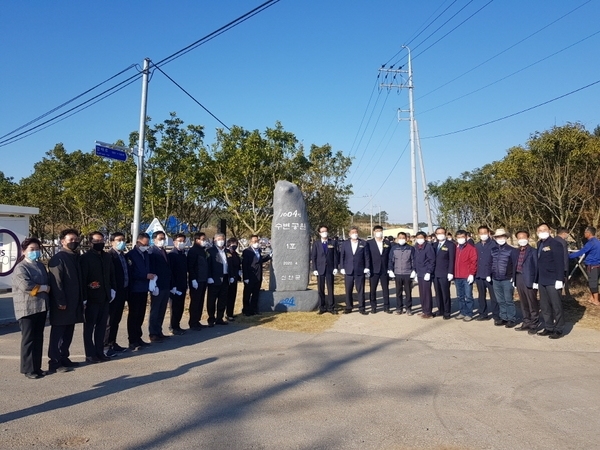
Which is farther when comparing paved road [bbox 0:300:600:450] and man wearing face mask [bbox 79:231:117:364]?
man wearing face mask [bbox 79:231:117:364]

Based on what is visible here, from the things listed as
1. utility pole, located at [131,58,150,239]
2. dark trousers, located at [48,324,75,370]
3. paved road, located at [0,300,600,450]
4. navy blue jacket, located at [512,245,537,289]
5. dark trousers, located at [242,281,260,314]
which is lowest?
paved road, located at [0,300,600,450]

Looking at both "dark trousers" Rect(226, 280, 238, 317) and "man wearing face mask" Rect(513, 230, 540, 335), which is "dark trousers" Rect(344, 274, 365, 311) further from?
"man wearing face mask" Rect(513, 230, 540, 335)

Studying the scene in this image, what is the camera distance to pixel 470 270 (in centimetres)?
1025

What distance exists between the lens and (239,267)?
1075cm

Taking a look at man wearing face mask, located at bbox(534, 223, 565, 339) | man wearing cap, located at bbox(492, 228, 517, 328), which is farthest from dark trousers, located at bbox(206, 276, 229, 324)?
man wearing face mask, located at bbox(534, 223, 565, 339)

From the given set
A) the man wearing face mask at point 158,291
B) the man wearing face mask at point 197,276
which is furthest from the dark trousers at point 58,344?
the man wearing face mask at point 197,276

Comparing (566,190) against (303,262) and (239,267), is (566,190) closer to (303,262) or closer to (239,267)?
(303,262)

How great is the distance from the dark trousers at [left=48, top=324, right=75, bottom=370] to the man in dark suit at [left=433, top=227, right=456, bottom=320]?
7204mm

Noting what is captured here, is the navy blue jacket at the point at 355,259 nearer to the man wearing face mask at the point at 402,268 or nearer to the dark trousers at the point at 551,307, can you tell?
the man wearing face mask at the point at 402,268

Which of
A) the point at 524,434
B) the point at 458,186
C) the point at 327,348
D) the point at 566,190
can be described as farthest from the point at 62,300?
the point at 458,186

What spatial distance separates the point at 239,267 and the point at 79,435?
254 inches

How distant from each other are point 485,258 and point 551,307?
64.6 inches

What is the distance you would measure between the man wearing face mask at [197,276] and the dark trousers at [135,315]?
131 cm

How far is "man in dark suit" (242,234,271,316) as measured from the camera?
432 inches
